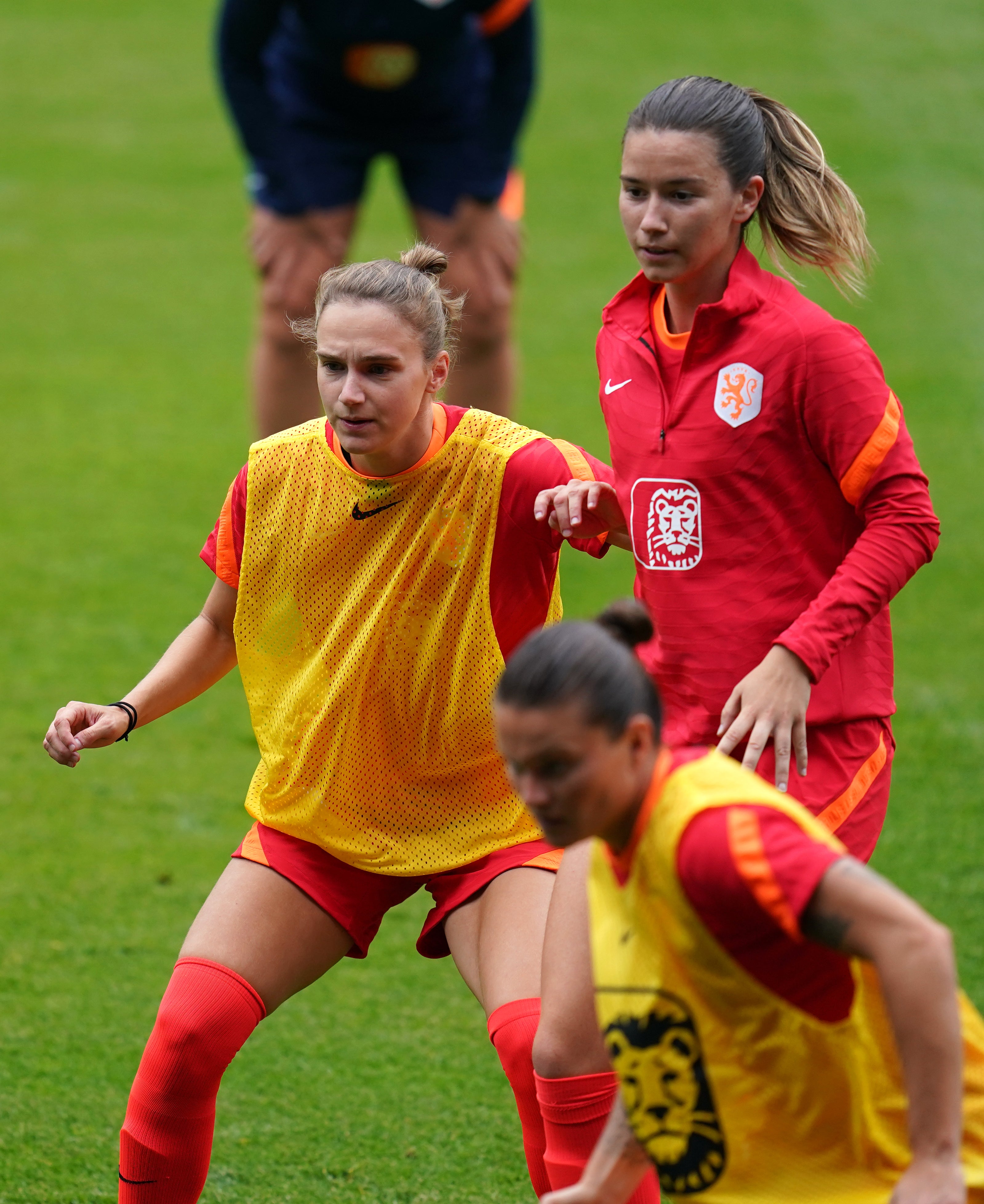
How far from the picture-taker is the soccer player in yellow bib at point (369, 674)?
3.05 meters

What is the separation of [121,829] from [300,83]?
2.88 m

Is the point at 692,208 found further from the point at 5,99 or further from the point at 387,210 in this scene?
the point at 5,99

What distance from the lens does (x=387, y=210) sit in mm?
12992

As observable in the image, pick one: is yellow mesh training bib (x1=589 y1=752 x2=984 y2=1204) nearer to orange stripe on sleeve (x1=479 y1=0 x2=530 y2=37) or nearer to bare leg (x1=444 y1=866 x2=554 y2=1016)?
bare leg (x1=444 y1=866 x2=554 y2=1016)

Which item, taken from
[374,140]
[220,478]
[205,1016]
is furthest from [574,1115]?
[220,478]

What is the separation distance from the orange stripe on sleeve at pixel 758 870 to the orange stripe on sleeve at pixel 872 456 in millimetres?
857

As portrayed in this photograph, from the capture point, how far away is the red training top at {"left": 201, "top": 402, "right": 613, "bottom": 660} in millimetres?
3168

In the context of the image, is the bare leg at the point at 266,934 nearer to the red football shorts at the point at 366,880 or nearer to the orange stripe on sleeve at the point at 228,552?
the red football shorts at the point at 366,880

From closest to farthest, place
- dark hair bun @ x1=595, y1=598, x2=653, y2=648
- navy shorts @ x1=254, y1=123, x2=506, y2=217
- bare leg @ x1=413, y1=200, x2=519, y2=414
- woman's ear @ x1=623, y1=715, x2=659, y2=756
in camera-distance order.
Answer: woman's ear @ x1=623, y1=715, x2=659, y2=756, dark hair bun @ x1=595, y1=598, x2=653, y2=648, navy shorts @ x1=254, y1=123, x2=506, y2=217, bare leg @ x1=413, y1=200, x2=519, y2=414

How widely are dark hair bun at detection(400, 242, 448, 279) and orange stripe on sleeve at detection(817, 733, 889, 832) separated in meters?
1.18

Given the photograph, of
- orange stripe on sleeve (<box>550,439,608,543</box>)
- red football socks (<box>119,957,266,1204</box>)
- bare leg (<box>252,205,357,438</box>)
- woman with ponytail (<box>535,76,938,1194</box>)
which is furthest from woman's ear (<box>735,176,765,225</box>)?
bare leg (<box>252,205,357,438</box>)

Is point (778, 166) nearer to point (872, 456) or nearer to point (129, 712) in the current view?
point (872, 456)

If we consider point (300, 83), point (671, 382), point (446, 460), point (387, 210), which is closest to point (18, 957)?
point (446, 460)

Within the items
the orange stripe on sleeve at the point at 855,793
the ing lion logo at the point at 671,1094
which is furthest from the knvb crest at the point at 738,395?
the ing lion logo at the point at 671,1094
